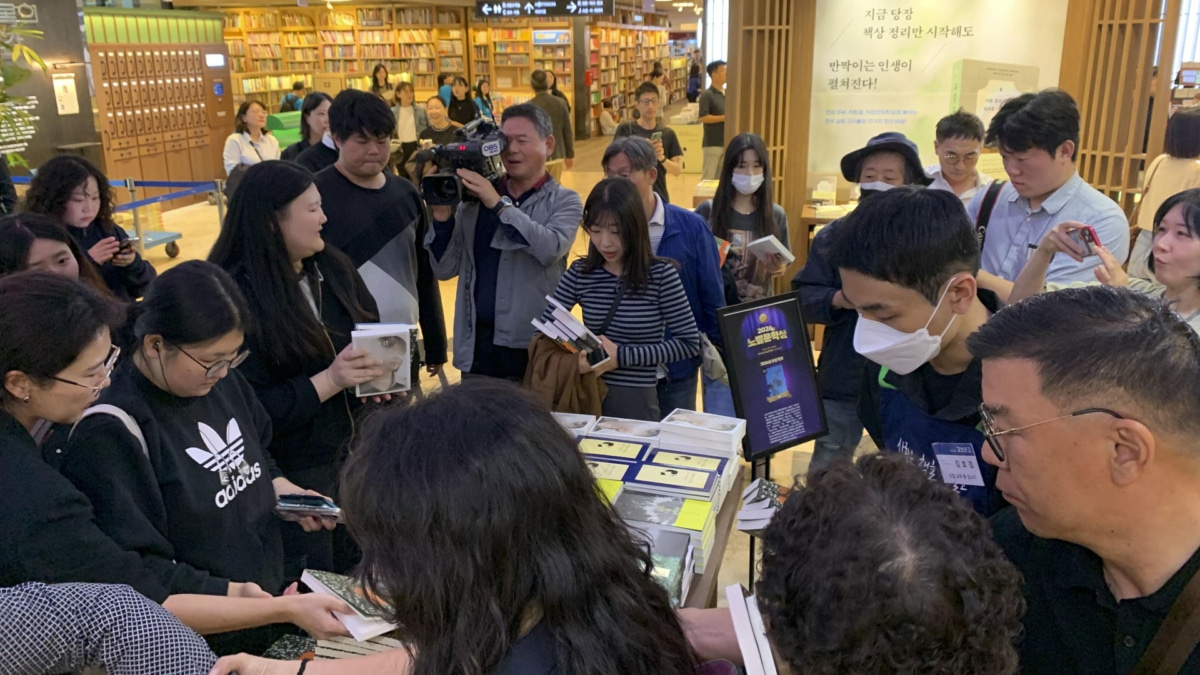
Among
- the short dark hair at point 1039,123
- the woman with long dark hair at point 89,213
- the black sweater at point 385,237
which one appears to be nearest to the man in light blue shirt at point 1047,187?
the short dark hair at point 1039,123

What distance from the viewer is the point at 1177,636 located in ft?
3.57

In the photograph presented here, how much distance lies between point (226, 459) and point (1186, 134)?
469 centimetres

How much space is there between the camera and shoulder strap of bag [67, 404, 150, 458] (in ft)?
5.27

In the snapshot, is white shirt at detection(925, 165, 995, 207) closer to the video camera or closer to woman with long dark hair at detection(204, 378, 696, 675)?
the video camera

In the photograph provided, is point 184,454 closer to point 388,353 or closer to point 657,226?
point 388,353

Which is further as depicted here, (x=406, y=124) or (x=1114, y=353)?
(x=406, y=124)

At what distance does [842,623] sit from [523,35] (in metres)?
17.7

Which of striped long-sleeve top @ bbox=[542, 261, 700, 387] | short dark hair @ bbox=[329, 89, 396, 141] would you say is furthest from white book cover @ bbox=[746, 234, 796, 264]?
short dark hair @ bbox=[329, 89, 396, 141]

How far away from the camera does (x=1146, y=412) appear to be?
112cm

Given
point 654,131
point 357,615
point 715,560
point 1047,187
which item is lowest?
point 715,560

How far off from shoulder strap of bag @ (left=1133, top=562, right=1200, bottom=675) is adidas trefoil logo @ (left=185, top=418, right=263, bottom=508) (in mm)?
1791

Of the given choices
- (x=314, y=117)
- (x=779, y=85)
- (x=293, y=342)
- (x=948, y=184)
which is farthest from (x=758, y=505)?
(x=314, y=117)

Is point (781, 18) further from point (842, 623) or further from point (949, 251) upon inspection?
point (842, 623)

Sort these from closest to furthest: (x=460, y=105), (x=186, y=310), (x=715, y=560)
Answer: (x=186, y=310)
(x=715, y=560)
(x=460, y=105)
